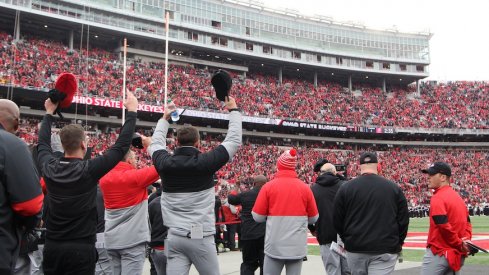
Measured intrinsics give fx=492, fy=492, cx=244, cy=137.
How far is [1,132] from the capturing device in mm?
3102

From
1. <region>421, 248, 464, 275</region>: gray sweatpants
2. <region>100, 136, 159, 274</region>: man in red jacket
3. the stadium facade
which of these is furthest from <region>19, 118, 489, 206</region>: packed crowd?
<region>421, 248, 464, 275</region>: gray sweatpants

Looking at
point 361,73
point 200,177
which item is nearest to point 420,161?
point 361,73

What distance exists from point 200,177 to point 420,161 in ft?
182

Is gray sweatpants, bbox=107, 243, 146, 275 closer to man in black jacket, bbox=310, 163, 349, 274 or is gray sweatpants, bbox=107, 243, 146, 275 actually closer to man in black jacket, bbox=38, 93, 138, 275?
man in black jacket, bbox=38, 93, 138, 275

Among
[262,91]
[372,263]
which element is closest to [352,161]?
[262,91]

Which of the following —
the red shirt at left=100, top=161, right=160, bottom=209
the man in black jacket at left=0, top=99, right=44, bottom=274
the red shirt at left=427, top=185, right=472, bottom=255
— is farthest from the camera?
the red shirt at left=100, top=161, right=160, bottom=209

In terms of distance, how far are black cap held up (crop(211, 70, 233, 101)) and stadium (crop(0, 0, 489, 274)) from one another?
3032cm

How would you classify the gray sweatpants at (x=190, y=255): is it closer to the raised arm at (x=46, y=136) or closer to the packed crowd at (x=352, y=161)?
the raised arm at (x=46, y=136)

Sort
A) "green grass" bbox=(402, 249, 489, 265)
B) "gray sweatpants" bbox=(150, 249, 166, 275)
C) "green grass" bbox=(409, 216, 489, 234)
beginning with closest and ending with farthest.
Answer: "gray sweatpants" bbox=(150, 249, 166, 275) < "green grass" bbox=(402, 249, 489, 265) < "green grass" bbox=(409, 216, 489, 234)

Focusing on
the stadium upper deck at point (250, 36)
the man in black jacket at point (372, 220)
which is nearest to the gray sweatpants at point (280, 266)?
the man in black jacket at point (372, 220)

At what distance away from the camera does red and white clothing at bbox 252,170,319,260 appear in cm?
574

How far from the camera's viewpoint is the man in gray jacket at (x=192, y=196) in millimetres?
4707

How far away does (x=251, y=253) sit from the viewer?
768 cm

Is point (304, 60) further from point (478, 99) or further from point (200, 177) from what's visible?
point (200, 177)
